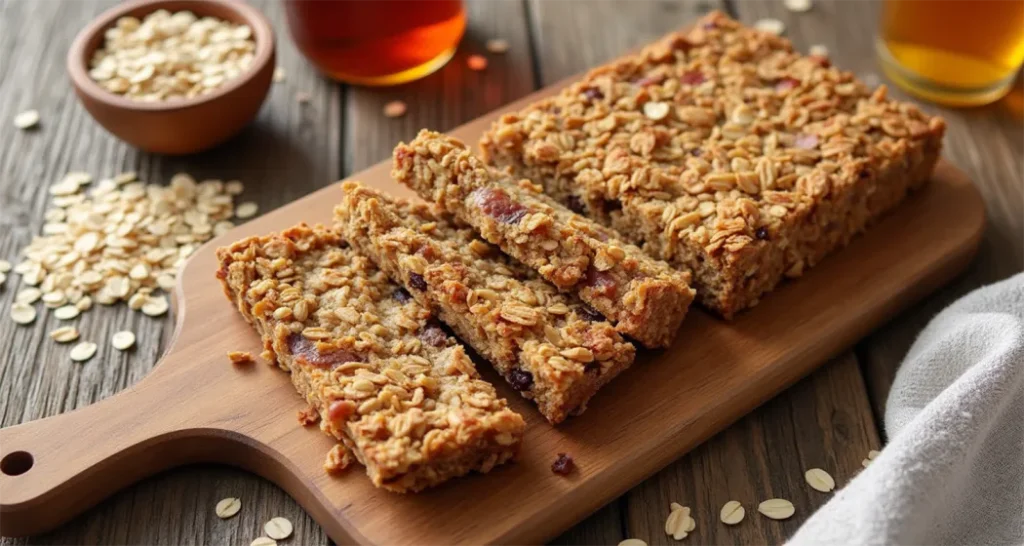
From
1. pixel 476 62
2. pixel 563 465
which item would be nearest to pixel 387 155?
pixel 476 62

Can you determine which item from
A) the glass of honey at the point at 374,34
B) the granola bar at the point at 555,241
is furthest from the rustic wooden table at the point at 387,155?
the granola bar at the point at 555,241

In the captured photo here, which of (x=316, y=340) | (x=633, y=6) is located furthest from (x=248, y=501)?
(x=633, y=6)

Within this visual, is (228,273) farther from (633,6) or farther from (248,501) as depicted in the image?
(633,6)

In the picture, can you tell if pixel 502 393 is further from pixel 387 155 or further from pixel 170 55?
pixel 170 55

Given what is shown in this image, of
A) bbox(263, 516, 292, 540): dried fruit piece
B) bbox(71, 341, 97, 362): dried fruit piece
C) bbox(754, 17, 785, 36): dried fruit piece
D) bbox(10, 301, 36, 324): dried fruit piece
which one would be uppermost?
bbox(754, 17, 785, 36): dried fruit piece

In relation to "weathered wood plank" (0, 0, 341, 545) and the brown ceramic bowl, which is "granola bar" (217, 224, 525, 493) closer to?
"weathered wood plank" (0, 0, 341, 545)

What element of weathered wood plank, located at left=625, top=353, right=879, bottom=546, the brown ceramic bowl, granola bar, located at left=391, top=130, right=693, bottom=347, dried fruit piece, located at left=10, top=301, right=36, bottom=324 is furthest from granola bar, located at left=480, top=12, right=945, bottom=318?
dried fruit piece, located at left=10, top=301, right=36, bottom=324
